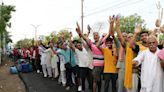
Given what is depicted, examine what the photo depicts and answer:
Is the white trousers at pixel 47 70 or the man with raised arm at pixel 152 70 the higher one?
the man with raised arm at pixel 152 70

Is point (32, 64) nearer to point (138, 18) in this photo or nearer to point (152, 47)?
point (152, 47)

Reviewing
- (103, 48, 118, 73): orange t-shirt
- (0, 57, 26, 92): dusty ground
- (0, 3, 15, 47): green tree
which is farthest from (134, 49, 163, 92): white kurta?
(0, 3, 15, 47): green tree

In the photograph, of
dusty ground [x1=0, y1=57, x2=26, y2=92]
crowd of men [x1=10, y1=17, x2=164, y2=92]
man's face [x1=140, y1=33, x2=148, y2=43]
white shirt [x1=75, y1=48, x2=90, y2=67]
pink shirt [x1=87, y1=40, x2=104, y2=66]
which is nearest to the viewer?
crowd of men [x1=10, y1=17, x2=164, y2=92]

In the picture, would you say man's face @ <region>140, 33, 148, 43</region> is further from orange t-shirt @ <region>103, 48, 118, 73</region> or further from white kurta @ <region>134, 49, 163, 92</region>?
orange t-shirt @ <region>103, 48, 118, 73</region>

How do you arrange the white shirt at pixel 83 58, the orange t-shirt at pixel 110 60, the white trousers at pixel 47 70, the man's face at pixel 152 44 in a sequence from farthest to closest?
the white trousers at pixel 47 70, the white shirt at pixel 83 58, the orange t-shirt at pixel 110 60, the man's face at pixel 152 44

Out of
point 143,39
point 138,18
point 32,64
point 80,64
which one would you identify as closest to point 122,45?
point 143,39

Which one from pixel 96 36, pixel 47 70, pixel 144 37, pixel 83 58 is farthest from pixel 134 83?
pixel 47 70

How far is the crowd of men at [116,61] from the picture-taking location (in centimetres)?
704

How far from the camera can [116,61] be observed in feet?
32.4

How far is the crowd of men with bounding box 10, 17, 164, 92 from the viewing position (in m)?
7.04

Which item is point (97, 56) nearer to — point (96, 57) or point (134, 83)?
point (96, 57)

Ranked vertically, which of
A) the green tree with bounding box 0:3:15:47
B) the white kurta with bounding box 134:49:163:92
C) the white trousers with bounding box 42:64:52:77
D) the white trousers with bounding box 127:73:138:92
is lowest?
the white trousers with bounding box 42:64:52:77

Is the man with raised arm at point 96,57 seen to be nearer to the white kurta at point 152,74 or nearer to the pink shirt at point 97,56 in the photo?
the pink shirt at point 97,56

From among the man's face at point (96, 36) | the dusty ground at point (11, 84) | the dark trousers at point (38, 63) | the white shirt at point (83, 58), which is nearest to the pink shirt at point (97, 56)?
the man's face at point (96, 36)
